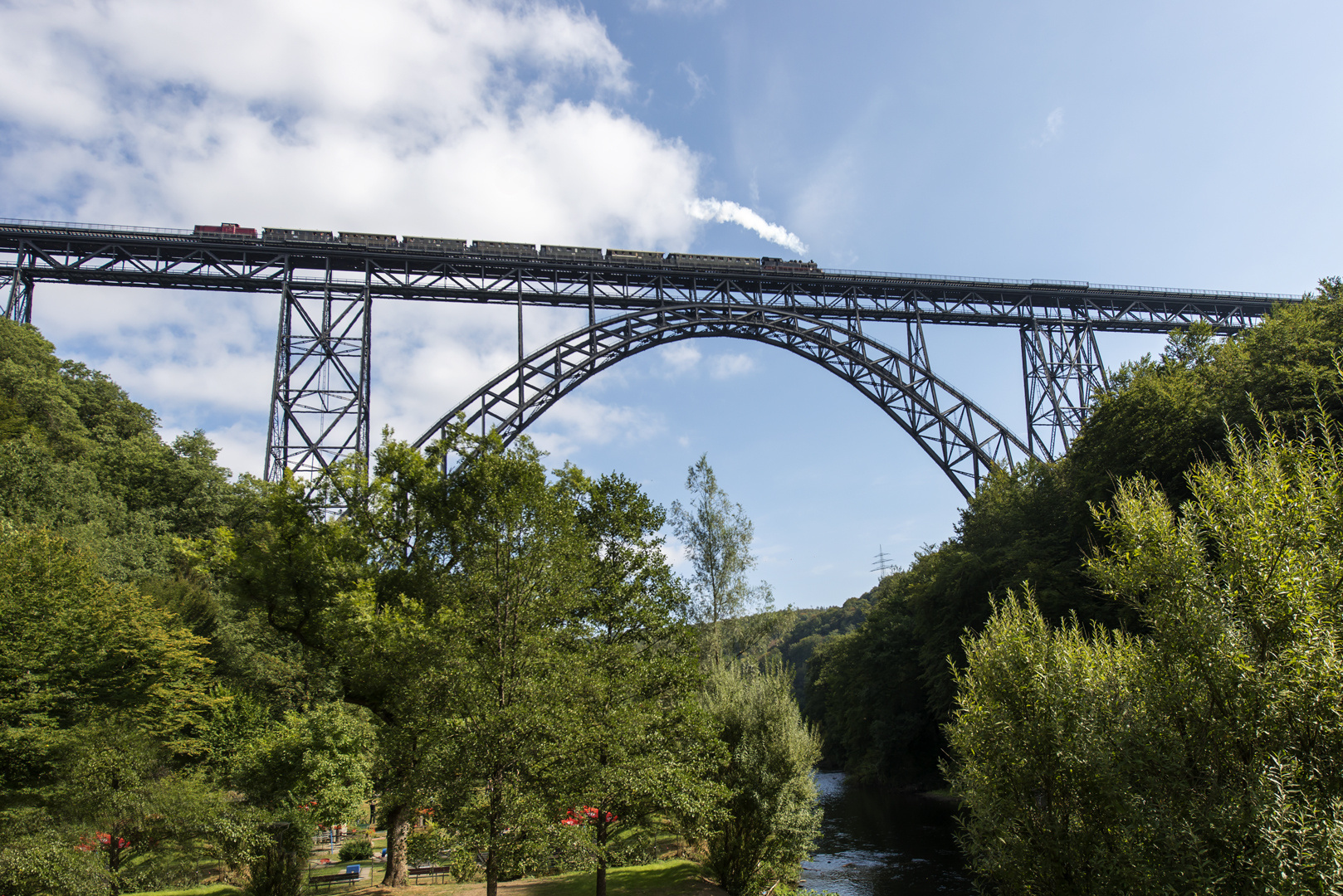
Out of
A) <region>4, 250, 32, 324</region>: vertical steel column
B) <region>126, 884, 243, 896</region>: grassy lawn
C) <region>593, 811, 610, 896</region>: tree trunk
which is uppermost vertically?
<region>4, 250, 32, 324</region>: vertical steel column

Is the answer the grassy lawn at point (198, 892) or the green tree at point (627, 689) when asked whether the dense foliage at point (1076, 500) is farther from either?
the grassy lawn at point (198, 892)

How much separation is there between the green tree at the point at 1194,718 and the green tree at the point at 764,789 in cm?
775

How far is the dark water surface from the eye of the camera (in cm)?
2198

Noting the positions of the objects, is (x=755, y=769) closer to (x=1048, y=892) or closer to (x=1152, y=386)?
(x=1048, y=892)

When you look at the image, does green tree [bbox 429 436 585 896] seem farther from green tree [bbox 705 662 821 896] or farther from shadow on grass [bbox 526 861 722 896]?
green tree [bbox 705 662 821 896]

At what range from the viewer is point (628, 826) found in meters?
17.2

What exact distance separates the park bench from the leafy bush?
4.18 meters

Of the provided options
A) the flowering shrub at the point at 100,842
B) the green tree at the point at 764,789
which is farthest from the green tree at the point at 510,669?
the flowering shrub at the point at 100,842

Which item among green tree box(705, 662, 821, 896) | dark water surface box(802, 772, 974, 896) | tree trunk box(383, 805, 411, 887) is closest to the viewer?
green tree box(705, 662, 821, 896)

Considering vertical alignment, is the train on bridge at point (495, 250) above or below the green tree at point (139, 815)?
above

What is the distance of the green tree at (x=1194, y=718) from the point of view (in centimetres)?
659

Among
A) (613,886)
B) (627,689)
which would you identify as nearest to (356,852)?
(613,886)

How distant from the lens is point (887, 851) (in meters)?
27.0

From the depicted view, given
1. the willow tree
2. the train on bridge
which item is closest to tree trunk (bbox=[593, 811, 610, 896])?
the willow tree
